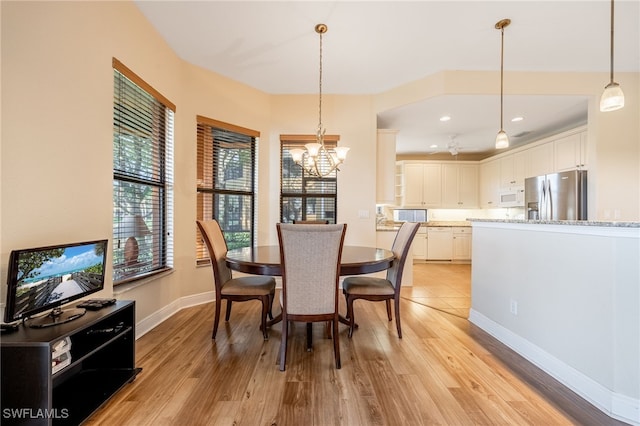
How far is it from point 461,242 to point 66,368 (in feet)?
21.5

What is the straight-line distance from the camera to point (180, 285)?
10.5 feet

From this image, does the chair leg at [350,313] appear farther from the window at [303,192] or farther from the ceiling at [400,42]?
the ceiling at [400,42]

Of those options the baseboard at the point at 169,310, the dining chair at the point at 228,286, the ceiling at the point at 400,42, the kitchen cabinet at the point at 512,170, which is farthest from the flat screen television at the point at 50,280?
the kitchen cabinet at the point at 512,170

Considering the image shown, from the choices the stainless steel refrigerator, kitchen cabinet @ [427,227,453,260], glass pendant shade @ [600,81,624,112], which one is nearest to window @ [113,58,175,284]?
glass pendant shade @ [600,81,624,112]

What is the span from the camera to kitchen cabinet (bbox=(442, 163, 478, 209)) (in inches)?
255

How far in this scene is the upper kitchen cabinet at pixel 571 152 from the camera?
3898 mm

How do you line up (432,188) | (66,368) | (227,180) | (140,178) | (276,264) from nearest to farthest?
1. (66,368)
2. (276,264)
3. (140,178)
4. (227,180)
5. (432,188)

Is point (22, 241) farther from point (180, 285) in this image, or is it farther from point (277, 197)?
point (277, 197)

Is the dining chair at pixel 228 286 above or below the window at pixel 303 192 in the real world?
below

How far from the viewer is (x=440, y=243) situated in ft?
20.4

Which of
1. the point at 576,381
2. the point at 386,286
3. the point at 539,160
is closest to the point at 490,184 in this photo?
the point at 539,160

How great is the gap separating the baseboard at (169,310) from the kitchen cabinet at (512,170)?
568 centimetres

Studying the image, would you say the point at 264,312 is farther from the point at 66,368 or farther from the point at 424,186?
the point at 424,186

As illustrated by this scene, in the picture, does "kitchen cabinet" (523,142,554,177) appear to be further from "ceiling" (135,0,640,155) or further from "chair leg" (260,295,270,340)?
"chair leg" (260,295,270,340)
